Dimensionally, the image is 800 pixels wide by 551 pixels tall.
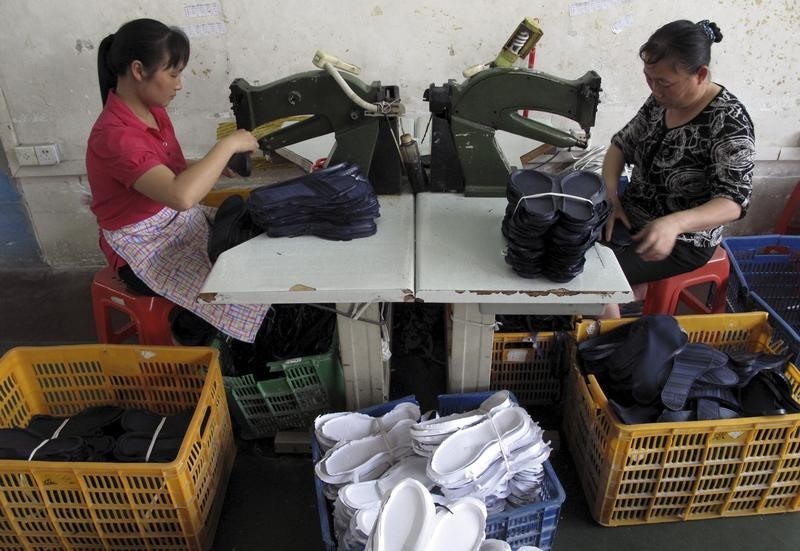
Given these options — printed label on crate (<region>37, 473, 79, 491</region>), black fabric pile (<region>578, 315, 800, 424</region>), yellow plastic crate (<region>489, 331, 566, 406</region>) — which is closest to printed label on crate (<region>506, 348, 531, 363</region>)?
yellow plastic crate (<region>489, 331, 566, 406</region>)

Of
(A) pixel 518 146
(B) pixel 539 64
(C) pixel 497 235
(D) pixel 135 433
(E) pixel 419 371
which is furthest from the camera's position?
(B) pixel 539 64

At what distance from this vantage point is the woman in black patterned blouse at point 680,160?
1750mm

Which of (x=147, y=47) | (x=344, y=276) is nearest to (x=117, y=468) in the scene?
(x=344, y=276)

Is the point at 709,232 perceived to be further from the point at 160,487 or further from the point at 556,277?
the point at 160,487

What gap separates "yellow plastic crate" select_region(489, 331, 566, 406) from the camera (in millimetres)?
2137

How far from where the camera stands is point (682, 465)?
1.73 m

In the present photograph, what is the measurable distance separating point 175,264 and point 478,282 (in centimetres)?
109

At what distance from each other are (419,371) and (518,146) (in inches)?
41.1

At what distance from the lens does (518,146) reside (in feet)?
7.93

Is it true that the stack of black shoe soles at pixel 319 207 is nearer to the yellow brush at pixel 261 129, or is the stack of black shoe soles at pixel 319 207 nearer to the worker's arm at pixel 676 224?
the yellow brush at pixel 261 129

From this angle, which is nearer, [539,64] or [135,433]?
[135,433]

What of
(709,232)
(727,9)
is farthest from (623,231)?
(727,9)

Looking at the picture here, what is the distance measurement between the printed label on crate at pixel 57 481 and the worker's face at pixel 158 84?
114cm

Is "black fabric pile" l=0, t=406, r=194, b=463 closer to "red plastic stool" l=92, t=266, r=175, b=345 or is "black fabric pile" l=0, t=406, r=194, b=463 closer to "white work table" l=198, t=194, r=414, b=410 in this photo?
"red plastic stool" l=92, t=266, r=175, b=345
